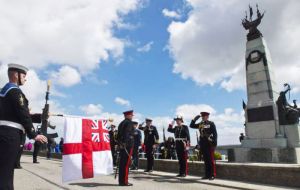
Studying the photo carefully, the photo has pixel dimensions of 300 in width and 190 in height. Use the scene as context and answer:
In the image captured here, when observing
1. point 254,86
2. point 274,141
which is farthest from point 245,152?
point 254,86

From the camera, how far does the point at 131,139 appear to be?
956 centimetres

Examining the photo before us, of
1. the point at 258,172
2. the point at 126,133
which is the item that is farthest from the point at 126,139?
the point at 258,172

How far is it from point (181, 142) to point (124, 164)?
316 centimetres

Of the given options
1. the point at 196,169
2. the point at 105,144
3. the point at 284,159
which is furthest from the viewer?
the point at 284,159

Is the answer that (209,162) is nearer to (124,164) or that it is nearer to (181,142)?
(181,142)

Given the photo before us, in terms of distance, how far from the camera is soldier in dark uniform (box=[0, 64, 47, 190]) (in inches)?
163

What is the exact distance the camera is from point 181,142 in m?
11.8

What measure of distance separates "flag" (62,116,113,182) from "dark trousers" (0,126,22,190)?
367 centimetres

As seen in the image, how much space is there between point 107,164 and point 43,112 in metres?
3.61

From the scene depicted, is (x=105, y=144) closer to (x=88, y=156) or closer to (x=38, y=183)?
(x=88, y=156)

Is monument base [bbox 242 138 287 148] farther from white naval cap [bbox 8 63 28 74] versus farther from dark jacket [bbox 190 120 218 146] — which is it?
white naval cap [bbox 8 63 28 74]

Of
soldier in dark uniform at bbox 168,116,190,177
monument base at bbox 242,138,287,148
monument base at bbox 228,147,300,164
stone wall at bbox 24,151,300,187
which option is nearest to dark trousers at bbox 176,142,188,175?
soldier in dark uniform at bbox 168,116,190,177

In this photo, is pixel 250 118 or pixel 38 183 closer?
pixel 38 183

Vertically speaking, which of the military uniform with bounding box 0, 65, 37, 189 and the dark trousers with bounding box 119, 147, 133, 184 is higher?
the military uniform with bounding box 0, 65, 37, 189
